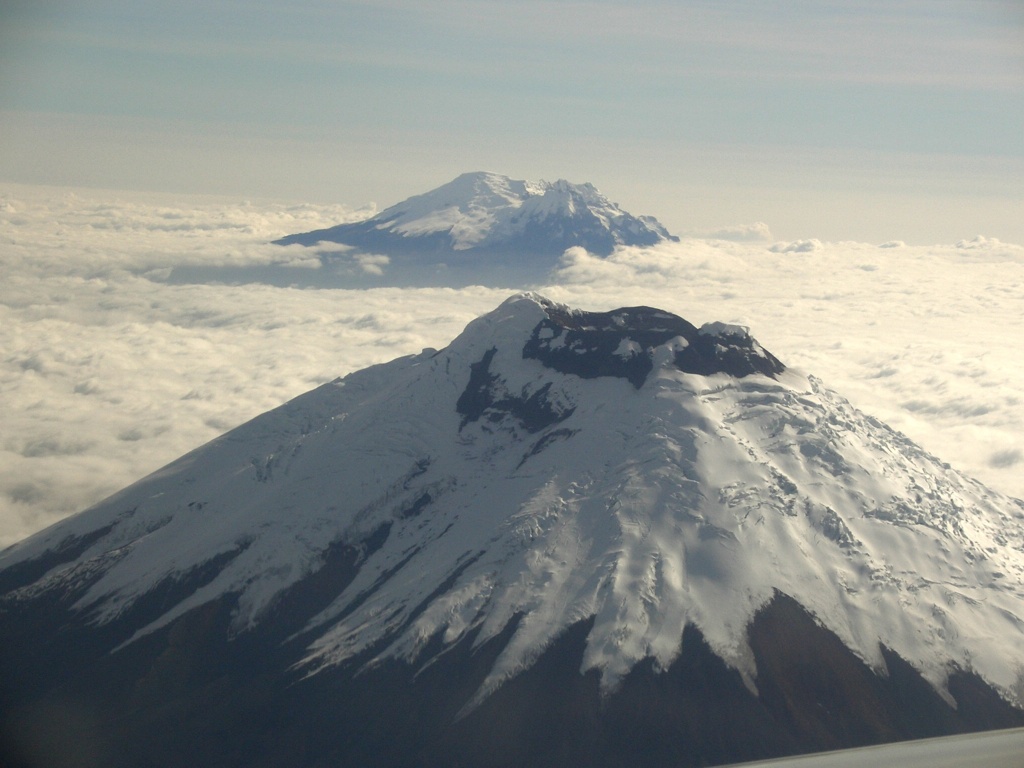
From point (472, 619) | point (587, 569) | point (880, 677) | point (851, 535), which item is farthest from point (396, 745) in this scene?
point (851, 535)

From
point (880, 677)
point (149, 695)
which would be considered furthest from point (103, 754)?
point (880, 677)

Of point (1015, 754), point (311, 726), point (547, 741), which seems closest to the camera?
point (1015, 754)

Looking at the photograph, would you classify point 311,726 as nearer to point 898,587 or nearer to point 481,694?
point 481,694

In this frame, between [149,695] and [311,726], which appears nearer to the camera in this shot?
[311,726]

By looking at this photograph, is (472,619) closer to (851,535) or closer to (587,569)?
(587,569)

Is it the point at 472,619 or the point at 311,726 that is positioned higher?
the point at 472,619

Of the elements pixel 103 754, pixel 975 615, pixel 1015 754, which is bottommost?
pixel 103 754

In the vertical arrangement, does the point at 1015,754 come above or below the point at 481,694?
above

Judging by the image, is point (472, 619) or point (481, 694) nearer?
point (481, 694)

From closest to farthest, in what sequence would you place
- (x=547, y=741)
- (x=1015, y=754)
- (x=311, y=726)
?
(x=1015, y=754) < (x=547, y=741) < (x=311, y=726)
